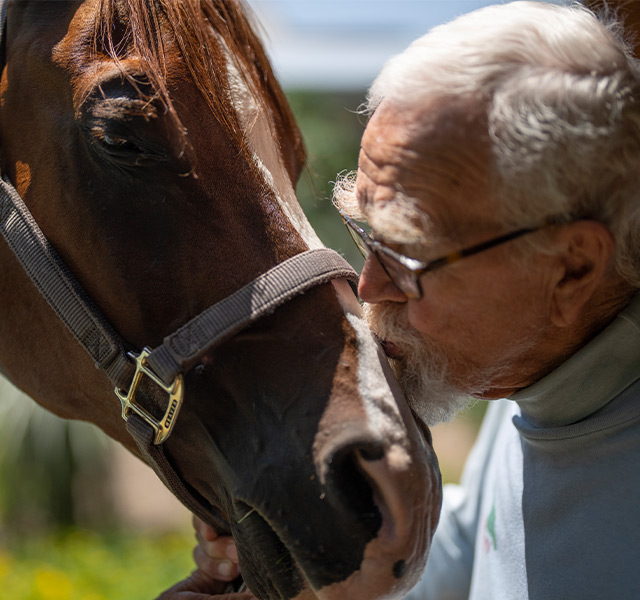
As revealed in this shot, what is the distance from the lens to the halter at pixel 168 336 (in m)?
1.48

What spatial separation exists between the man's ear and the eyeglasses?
2.9 inches

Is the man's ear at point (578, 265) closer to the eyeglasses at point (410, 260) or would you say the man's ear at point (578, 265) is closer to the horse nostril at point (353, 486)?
the eyeglasses at point (410, 260)

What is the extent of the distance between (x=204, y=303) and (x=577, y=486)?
0.90 m

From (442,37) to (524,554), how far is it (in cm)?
118

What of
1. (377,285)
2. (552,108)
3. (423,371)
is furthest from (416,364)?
(552,108)

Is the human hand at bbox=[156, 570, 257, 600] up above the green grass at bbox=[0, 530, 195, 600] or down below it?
above

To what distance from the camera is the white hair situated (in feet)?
4.23

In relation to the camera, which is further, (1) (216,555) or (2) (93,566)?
(2) (93,566)

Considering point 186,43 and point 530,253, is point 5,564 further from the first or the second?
point 530,253

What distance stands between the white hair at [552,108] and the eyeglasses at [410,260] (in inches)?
1.8

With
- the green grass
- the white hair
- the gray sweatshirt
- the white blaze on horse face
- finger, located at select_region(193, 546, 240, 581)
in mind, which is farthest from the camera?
the green grass

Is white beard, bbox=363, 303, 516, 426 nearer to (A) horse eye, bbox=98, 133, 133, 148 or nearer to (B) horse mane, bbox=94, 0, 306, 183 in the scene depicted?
(B) horse mane, bbox=94, 0, 306, 183

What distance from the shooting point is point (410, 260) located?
56.3 inches

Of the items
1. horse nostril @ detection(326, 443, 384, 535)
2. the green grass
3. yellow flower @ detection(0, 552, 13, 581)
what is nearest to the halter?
horse nostril @ detection(326, 443, 384, 535)
